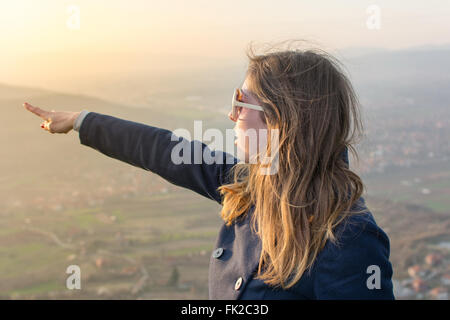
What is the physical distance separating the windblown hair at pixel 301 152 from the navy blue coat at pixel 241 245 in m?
0.04

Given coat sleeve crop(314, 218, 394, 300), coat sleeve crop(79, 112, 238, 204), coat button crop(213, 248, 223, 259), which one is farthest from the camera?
coat sleeve crop(79, 112, 238, 204)

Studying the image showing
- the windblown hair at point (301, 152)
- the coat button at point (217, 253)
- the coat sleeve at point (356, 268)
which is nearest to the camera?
the coat sleeve at point (356, 268)

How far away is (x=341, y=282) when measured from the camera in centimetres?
92

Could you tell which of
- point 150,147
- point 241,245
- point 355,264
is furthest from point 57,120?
point 355,264

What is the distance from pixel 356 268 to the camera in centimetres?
93

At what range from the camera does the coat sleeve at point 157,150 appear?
131 centimetres

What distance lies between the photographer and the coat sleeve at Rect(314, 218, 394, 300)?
926 millimetres

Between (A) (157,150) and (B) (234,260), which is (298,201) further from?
(A) (157,150)

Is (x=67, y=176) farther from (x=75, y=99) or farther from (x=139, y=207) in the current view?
(x=75, y=99)

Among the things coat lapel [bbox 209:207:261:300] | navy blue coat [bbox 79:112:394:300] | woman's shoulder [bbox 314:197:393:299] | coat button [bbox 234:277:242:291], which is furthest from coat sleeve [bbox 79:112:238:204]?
woman's shoulder [bbox 314:197:393:299]

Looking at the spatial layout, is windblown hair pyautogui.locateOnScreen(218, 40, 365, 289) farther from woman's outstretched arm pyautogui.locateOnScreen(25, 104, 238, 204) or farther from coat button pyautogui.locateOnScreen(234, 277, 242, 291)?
woman's outstretched arm pyautogui.locateOnScreen(25, 104, 238, 204)

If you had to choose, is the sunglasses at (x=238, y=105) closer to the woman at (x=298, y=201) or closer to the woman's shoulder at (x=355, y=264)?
the woman at (x=298, y=201)

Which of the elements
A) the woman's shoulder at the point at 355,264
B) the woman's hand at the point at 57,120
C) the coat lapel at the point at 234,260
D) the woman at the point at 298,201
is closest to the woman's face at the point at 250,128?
the woman at the point at 298,201
